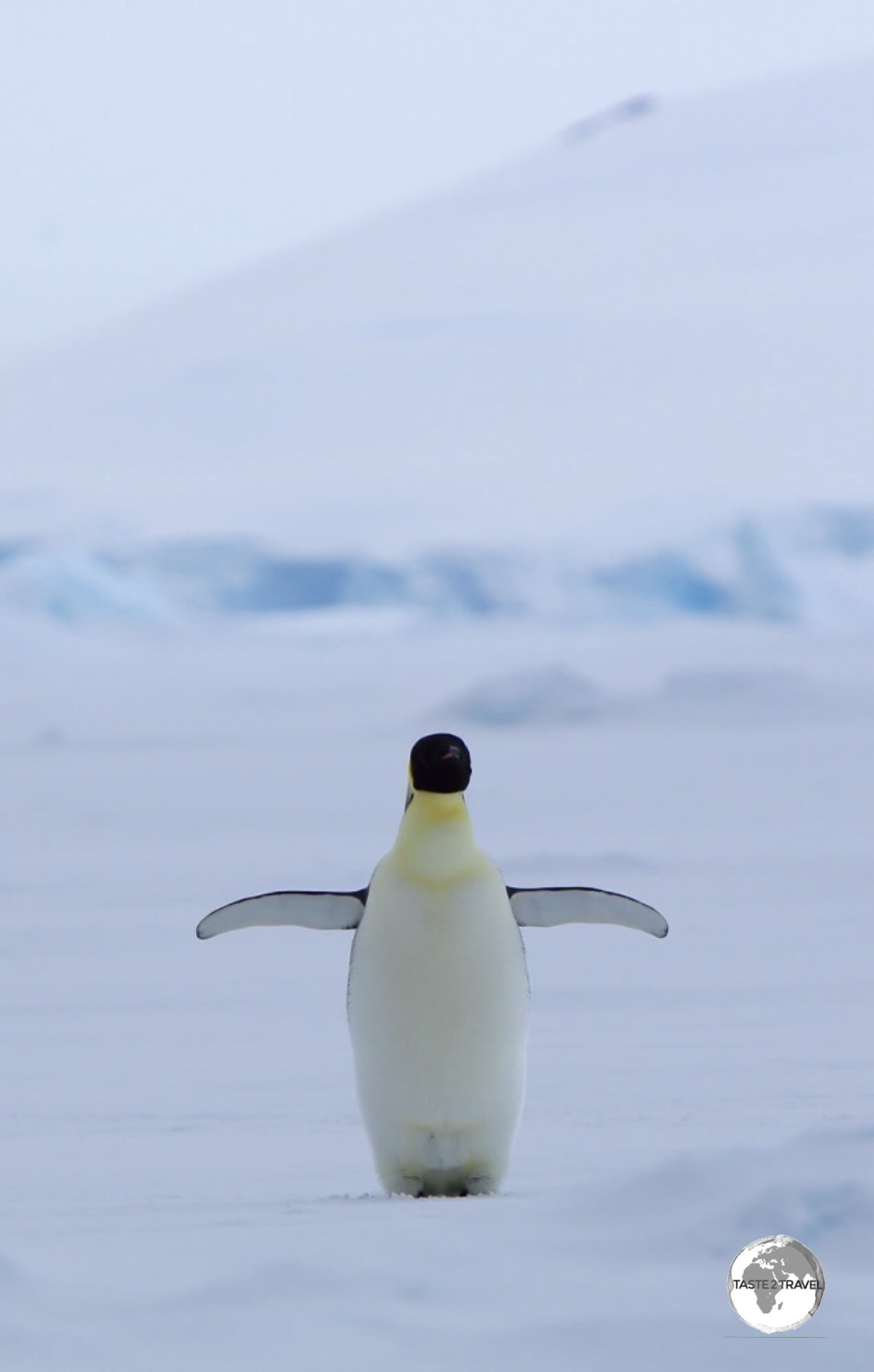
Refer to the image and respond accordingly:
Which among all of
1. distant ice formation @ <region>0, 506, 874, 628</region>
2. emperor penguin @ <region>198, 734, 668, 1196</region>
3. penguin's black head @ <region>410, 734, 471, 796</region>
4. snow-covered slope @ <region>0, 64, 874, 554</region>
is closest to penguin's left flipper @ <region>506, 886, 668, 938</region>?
emperor penguin @ <region>198, 734, 668, 1196</region>

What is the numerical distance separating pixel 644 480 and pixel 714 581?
3.81m

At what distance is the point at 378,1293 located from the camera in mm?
1690

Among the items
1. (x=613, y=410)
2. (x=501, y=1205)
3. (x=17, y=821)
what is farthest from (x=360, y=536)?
(x=501, y=1205)

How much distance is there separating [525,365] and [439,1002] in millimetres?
22757

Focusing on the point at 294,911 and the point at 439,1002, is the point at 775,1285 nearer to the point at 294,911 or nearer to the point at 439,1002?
the point at 439,1002

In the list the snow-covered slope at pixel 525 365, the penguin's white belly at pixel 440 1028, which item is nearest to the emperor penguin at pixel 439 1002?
the penguin's white belly at pixel 440 1028

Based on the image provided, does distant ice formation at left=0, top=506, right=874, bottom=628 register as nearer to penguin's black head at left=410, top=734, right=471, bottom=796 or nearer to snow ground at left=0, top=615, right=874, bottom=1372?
snow ground at left=0, top=615, right=874, bottom=1372

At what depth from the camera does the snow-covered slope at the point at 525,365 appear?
2105 centimetres

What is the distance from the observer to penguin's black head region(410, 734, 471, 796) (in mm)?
2670

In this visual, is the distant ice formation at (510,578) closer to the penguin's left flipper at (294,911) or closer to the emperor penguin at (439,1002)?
the penguin's left flipper at (294,911)

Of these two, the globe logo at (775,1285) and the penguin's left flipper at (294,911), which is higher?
the penguin's left flipper at (294,911)

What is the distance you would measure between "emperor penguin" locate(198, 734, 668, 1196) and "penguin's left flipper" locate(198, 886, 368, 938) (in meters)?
0.08

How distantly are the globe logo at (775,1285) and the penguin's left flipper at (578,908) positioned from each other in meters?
1.14

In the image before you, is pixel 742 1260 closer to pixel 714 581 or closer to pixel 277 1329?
pixel 277 1329
